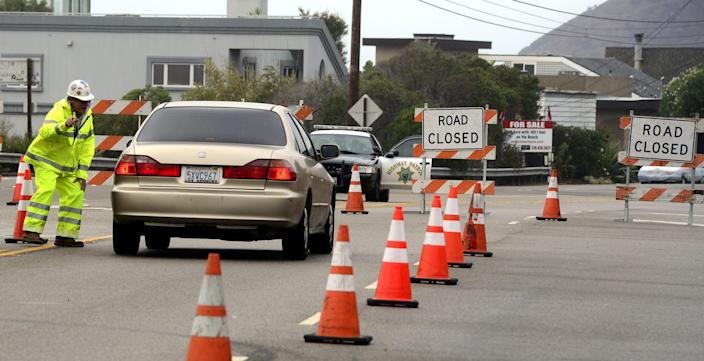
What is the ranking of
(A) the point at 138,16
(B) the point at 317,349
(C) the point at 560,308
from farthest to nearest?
(A) the point at 138,16
(C) the point at 560,308
(B) the point at 317,349

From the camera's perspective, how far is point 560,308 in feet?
39.4

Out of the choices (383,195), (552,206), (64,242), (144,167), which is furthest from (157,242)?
(383,195)

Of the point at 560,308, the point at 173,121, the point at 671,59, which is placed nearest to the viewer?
the point at 560,308

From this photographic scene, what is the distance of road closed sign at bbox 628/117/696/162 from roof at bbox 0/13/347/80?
150 ft

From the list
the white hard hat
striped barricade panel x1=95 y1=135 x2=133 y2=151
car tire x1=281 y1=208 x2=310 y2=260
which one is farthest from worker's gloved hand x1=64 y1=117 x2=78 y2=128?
striped barricade panel x1=95 y1=135 x2=133 y2=151

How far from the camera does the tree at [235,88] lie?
2456 inches

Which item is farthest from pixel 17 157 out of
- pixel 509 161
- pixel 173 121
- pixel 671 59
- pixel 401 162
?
pixel 671 59

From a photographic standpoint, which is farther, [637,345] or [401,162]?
[401,162]

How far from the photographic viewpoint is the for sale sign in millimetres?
67125

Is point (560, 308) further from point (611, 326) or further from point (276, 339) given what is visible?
point (276, 339)

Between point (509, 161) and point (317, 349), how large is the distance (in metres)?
51.1

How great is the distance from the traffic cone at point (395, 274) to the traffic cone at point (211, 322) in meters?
4.28

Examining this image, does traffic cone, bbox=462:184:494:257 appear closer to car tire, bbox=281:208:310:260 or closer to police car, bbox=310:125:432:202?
car tire, bbox=281:208:310:260

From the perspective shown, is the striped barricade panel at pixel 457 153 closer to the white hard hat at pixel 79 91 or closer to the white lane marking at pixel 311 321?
the white hard hat at pixel 79 91
